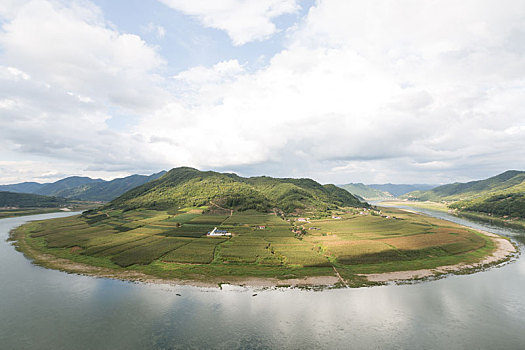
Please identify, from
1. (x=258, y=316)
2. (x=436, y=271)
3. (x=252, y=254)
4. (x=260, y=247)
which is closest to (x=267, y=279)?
(x=258, y=316)

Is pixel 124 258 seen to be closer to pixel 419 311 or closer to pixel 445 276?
pixel 419 311

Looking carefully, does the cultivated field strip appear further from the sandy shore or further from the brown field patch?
the sandy shore

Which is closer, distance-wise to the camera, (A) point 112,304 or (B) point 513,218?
(A) point 112,304

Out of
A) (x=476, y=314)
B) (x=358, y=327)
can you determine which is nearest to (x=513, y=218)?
(x=476, y=314)

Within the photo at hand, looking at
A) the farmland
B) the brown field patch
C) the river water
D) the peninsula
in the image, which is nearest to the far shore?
the peninsula

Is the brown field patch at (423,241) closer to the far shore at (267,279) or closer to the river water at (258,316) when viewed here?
the far shore at (267,279)

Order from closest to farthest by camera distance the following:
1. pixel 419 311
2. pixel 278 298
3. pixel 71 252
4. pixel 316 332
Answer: pixel 316 332 < pixel 419 311 < pixel 278 298 < pixel 71 252

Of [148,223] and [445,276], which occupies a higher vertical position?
[148,223]

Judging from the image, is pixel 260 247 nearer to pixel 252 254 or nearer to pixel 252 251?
pixel 252 251

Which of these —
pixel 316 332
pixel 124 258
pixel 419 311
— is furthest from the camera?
pixel 124 258
